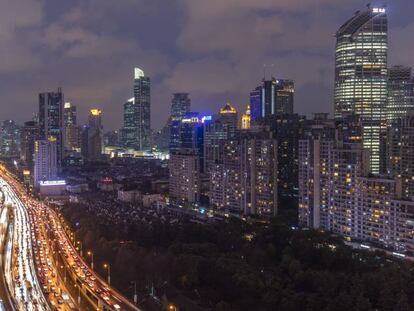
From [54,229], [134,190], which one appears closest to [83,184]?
[134,190]

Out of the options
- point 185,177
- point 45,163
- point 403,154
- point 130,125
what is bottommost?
point 185,177

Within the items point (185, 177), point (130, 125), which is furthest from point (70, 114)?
point (185, 177)

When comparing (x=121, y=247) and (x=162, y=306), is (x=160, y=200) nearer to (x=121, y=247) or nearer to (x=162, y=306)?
(x=121, y=247)

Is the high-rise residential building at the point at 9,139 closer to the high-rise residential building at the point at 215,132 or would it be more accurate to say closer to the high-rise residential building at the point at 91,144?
the high-rise residential building at the point at 91,144

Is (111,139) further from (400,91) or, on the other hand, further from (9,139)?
(400,91)

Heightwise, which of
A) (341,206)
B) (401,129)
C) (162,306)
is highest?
(401,129)

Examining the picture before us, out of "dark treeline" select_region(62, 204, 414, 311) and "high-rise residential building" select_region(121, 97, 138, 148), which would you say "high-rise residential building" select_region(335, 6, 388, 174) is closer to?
"dark treeline" select_region(62, 204, 414, 311)

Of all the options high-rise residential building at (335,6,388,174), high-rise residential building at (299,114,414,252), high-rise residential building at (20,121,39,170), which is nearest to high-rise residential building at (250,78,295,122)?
high-rise residential building at (335,6,388,174)
